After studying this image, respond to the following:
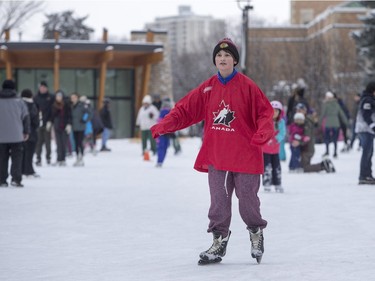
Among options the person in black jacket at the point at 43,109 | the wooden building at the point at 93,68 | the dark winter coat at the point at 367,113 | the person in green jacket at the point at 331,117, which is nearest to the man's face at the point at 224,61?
the dark winter coat at the point at 367,113

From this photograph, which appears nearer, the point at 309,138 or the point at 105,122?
the point at 309,138

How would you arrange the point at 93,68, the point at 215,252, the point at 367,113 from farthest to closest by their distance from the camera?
the point at 93,68, the point at 367,113, the point at 215,252

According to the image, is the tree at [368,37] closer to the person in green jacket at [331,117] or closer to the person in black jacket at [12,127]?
the person in green jacket at [331,117]

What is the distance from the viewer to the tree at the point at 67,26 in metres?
82.7

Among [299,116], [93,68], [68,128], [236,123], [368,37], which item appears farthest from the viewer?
[93,68]

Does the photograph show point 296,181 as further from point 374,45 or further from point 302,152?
point 374,45

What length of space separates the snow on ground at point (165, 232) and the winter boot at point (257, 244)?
0.08 m

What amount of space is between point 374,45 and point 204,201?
2106 centimetres

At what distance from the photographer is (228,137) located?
24.3 ft

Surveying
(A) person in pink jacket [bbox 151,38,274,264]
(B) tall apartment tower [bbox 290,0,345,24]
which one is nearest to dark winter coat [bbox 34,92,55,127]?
(A) person in pink jacket [bbox 151,38,274,264]

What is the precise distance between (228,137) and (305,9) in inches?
3764

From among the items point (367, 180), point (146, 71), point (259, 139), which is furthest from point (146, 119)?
point (259, 139)

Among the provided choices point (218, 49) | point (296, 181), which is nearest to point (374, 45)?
point (296, 181)

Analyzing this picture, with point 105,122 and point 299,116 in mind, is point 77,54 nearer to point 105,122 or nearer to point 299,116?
point 105,122
